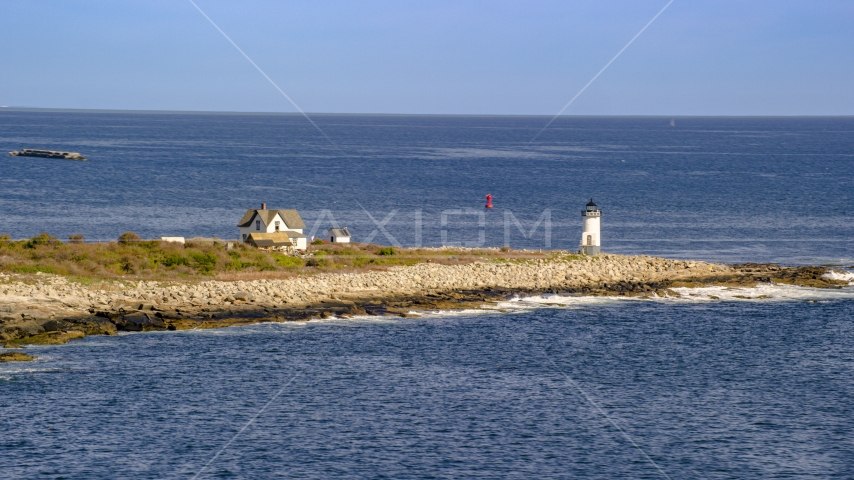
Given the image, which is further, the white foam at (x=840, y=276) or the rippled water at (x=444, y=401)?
the white foam at (x=840, y=276)

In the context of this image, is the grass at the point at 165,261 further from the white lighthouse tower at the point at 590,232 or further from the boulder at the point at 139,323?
the white lighthouse tower at the point at 590,232

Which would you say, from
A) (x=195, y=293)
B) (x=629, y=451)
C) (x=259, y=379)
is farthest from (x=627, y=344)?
(x=195, y=293)

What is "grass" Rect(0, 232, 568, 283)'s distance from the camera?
51.1 meters

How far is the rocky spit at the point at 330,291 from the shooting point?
43.6m

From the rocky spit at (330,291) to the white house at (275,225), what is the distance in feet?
23.5

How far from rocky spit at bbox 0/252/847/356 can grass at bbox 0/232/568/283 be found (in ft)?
5.03

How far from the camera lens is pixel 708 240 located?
81.7 meters

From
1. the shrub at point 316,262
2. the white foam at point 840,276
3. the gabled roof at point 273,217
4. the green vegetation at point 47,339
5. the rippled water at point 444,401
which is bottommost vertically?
the rippled water at point 444,401

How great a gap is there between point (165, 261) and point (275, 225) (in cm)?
921

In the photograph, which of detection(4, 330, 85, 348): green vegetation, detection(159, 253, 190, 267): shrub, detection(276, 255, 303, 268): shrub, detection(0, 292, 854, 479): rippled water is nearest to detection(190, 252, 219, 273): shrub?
detection(159, 253, 190, 267): shrub

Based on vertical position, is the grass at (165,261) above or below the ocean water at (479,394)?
Answer: above

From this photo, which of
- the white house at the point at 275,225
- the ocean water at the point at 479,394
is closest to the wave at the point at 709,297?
the ocean water at the point at 479,394

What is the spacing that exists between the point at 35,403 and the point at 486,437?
15.4 meters

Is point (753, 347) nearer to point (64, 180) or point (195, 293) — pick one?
point (195, 293)
